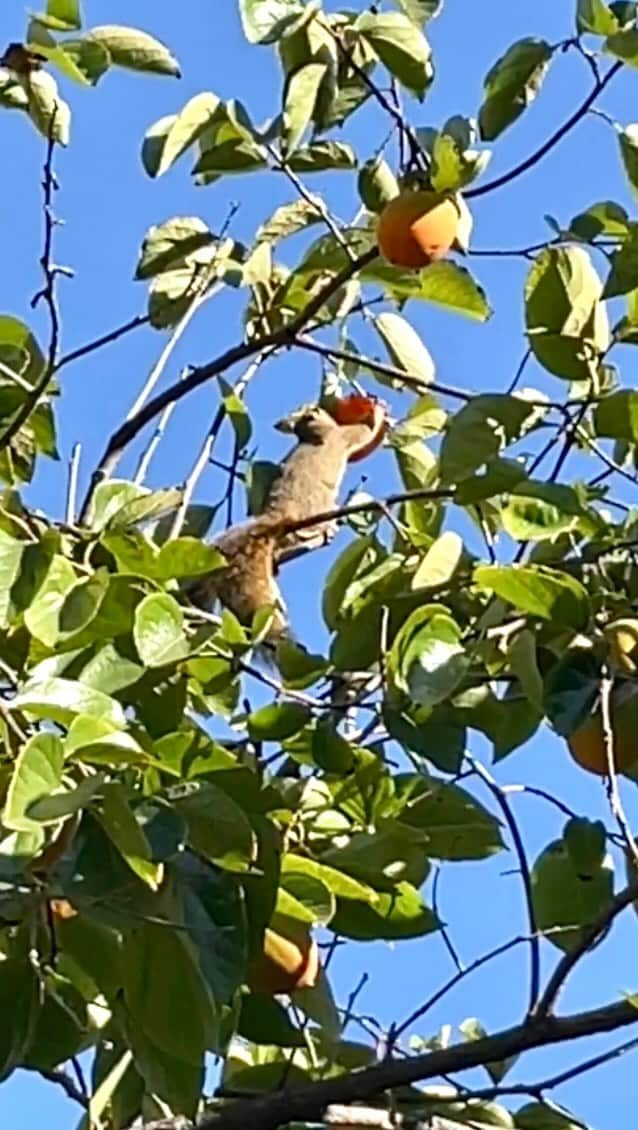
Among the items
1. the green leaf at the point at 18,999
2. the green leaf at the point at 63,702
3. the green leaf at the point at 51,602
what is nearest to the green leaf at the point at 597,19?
the green leaf at the point at 51,602

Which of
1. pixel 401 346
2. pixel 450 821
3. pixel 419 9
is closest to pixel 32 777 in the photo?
pixel 450 821

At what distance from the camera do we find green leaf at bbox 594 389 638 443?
1.48 metres

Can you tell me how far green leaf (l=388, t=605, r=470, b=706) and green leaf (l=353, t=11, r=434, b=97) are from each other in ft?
1.82

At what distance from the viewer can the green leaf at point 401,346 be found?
2066 millimetres

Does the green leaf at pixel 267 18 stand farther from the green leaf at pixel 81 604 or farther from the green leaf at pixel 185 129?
the green leaf at pixel 81 604

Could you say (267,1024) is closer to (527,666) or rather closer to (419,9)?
(527,666)

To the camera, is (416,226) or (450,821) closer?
(450,821)

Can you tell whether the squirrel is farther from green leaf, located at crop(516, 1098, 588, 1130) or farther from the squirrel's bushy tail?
green leaf, located at crop(516, 1098, 588, 1130)

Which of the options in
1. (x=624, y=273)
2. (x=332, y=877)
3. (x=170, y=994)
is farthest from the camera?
(x=624, y=273)

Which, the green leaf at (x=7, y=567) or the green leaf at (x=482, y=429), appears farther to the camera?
the green leaf at (x=482, y=429)

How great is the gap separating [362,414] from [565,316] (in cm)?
59

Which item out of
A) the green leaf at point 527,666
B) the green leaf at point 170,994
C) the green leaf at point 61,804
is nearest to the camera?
the green leaf at point 61,804

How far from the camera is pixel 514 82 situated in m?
1.72

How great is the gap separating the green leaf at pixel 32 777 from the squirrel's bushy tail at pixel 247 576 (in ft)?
2.65
